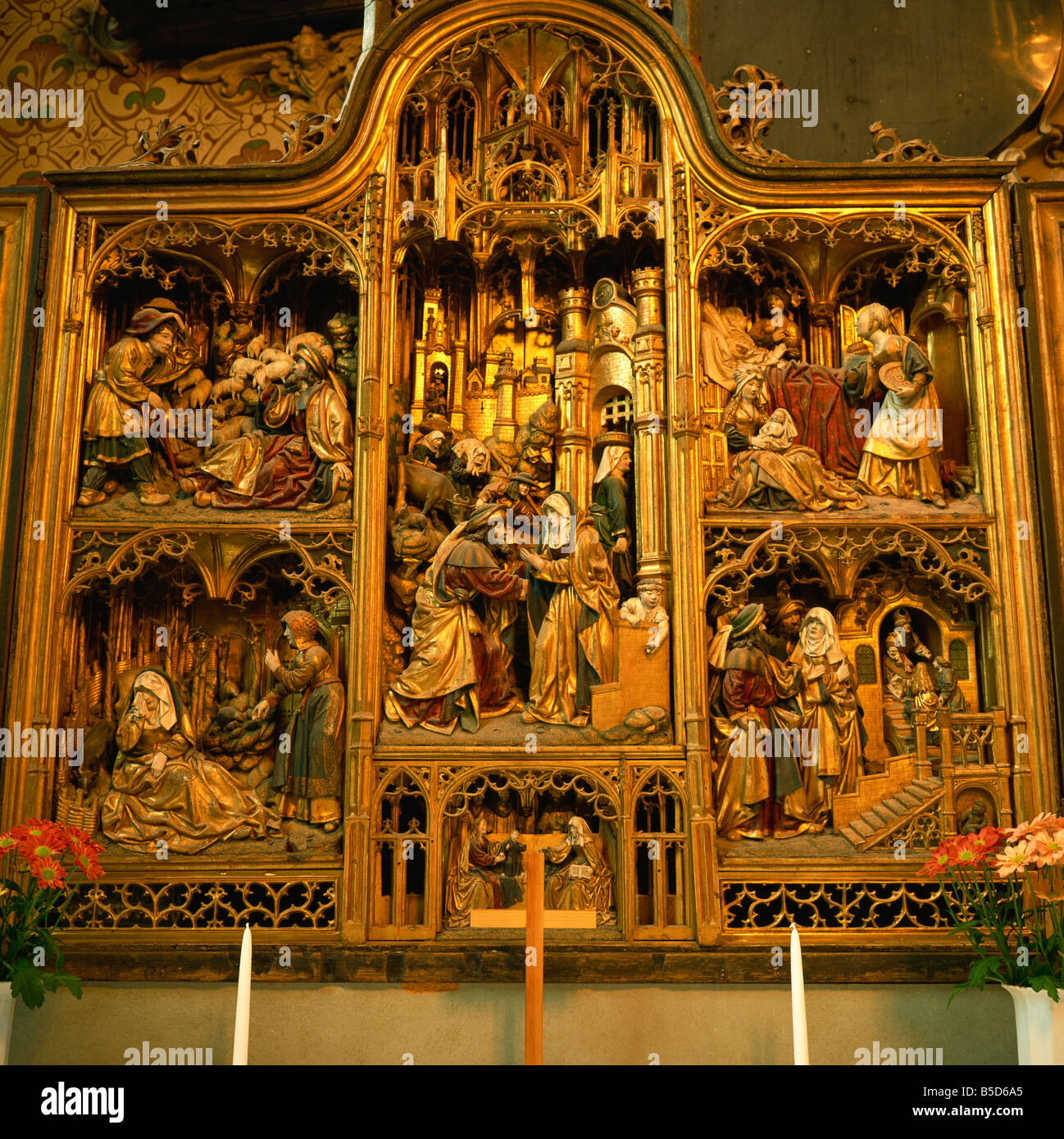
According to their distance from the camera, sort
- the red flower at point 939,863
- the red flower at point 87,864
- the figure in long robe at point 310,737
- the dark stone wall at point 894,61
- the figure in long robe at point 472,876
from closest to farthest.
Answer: the red flower at point 87,864 < the red flower at point 939,863 < the figure in long robe at point 472,876 < the figure in long robe at point 310,737 < the dark stone wall at point 894,61

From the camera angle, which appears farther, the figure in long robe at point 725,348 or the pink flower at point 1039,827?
the figure in long robe at point 725,348

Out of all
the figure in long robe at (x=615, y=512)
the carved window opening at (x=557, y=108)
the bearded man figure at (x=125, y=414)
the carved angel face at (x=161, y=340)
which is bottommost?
the figure in long robe at (x=615, y=512)

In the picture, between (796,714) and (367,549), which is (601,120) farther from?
(796,714)

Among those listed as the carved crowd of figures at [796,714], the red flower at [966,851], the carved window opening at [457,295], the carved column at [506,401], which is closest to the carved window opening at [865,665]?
the carved crowd of figures at [796,714]

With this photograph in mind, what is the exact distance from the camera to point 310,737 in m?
8.48

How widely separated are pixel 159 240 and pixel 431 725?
3.28m

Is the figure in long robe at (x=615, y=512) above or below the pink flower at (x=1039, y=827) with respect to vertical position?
above

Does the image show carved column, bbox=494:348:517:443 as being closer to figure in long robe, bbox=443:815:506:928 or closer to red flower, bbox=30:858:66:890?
figure in long robe, bbox=443:815:506:928

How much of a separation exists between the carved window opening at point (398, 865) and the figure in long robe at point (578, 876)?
0.68m

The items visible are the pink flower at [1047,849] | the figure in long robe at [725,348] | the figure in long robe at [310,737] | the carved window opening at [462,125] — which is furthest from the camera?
the carved window opening at [462,125]

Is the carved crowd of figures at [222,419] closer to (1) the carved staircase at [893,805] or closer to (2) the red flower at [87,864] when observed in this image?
(2) the red flower at [87,864]

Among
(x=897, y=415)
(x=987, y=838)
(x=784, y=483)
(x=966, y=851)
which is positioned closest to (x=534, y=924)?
(x=966, y=851)

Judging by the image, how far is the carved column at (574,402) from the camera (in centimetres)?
915

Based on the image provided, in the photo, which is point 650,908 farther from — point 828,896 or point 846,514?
point 846,514
